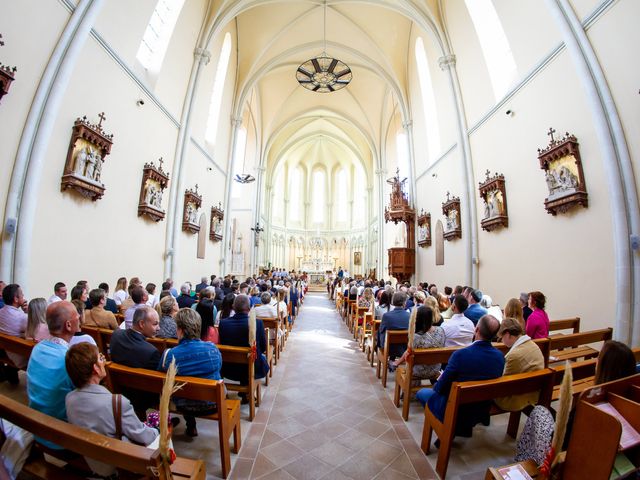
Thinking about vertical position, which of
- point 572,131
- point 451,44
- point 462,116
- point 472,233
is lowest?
point 472,233

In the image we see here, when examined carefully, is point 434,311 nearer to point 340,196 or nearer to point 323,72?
point 323,72

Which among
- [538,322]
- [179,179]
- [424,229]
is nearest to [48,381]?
[538,322]

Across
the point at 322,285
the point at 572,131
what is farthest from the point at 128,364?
the point at 322,285

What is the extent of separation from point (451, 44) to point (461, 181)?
463 centimetres

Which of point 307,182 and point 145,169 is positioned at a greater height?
point 307,182

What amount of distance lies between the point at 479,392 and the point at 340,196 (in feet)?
89.4

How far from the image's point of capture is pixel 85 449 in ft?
4.22

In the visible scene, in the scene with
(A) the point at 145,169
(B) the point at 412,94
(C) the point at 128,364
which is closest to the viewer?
(C) the point at 128,364

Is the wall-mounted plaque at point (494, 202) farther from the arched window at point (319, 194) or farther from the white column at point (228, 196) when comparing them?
the arched window at point (319, 194)

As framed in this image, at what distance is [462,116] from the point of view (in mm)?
9055

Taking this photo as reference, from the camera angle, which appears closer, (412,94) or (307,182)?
(412,94)

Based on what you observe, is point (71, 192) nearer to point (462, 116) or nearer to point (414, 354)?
point (414, 354)

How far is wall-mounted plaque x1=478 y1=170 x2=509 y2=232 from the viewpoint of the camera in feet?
23.6

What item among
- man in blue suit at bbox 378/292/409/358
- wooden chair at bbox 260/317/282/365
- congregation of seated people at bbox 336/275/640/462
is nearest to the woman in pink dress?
congregation of seated people at bbox 336/275/640/462
